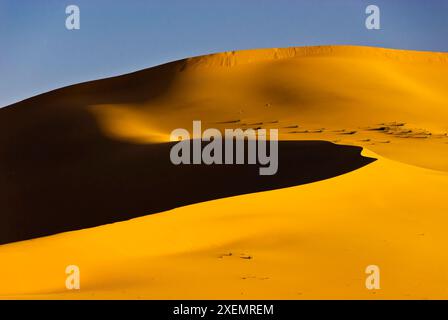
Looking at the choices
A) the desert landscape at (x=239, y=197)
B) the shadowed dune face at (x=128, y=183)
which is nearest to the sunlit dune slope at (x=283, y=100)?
the desert landscape at (x=239, y=197)

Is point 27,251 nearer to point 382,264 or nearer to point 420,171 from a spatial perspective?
point 382,264

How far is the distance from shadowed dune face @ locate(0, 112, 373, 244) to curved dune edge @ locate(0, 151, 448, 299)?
7.64 feet

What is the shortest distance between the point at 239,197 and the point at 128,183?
275 inches

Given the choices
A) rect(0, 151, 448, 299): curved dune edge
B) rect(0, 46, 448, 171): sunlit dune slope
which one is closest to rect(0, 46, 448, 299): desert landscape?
rect(0, 151, 448, 299): curved dune edge

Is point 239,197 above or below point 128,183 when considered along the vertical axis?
below

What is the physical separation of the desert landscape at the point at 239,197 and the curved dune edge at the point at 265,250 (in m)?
0.03

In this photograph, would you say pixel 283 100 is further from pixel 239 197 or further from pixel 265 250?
pixel 265 250

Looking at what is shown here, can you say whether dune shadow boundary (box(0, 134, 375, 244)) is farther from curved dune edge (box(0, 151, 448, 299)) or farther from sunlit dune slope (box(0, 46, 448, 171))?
sunlit dune slope (box(0, 46, 448, 171))

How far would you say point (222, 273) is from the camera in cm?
689

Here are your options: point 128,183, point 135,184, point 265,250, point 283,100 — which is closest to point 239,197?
point 265,250

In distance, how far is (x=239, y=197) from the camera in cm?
1088

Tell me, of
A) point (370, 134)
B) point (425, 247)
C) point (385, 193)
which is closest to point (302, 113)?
point (370, 134)

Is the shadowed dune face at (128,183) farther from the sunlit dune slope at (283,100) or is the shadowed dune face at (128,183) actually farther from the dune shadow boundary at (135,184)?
the sunlit dune slope at (283,100)
